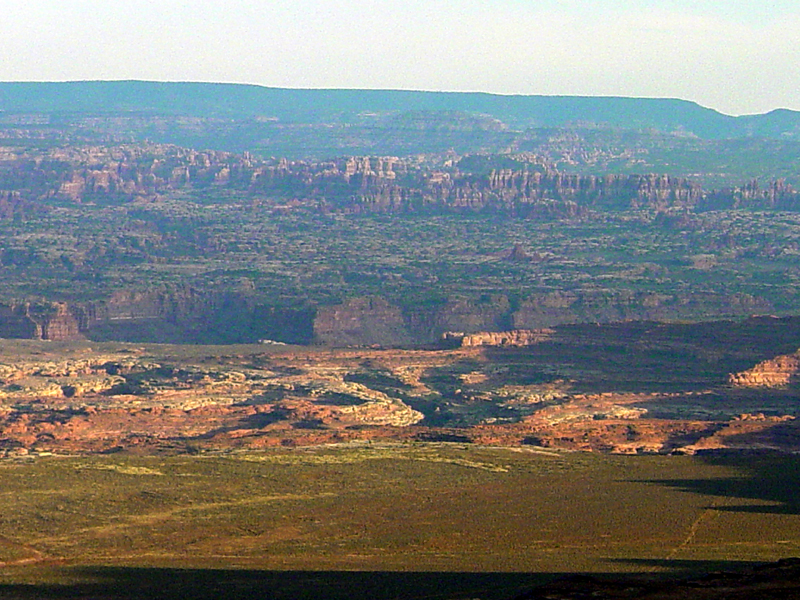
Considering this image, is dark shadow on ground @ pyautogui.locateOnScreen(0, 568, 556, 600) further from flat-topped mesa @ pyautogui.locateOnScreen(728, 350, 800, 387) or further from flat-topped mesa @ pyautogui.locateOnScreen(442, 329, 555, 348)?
flat-topped mesa @ pyautogui.locateOnScreen(442, 329, 555, 348)

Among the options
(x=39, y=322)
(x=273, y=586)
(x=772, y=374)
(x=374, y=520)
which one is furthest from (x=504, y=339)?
(x=273, y=586)

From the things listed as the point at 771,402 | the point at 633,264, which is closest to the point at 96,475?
the point at 771,402

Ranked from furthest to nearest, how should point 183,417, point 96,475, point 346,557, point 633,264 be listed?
point 633,264, point 183,417, point 96,475, point 346,557

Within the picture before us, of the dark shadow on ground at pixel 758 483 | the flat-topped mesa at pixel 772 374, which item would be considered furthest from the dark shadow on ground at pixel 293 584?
the flat-topped mesa at pixel 772 374

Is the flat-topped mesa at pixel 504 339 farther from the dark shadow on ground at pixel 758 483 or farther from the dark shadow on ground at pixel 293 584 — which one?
the dark shadow on ground at pixel 293 584

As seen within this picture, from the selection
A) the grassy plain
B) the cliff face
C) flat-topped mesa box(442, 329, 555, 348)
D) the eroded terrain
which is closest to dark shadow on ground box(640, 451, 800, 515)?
the grassy plain

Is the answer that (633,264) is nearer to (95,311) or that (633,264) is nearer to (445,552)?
(95,311)
